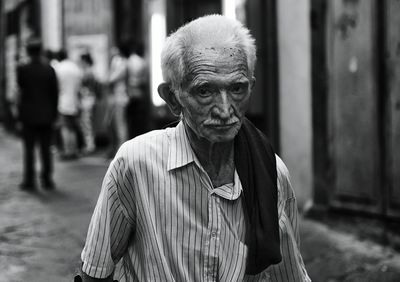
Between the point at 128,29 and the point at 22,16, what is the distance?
23.4ft

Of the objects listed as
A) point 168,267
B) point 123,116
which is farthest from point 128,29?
point 168,267

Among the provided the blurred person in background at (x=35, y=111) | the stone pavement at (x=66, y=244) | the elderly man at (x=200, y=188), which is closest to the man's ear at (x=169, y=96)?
the elderly man at (x=200, y=188)

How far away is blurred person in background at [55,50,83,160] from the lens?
12258 mm

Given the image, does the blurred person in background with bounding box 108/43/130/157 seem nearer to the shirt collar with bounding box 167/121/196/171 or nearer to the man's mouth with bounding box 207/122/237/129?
the shirt collar with bounding box 167/121/196/171

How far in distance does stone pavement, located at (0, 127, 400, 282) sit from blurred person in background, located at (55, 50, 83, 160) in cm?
302

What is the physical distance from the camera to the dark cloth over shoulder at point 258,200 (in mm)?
2064

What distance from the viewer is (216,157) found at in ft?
7.20

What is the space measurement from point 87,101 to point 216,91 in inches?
463

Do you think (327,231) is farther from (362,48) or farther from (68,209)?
(68,209)

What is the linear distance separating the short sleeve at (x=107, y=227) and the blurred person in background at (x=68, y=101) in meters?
10.3

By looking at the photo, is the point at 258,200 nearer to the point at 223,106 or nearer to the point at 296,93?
the point at 223,106

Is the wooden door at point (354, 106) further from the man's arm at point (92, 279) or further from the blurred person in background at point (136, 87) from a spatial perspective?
the blurred person in background at point (136, 87)

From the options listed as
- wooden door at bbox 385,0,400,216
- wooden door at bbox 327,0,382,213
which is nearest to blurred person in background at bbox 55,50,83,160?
wooden door at bbox 327,0,382,213

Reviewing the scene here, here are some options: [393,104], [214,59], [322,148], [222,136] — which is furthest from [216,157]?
[322,148]
